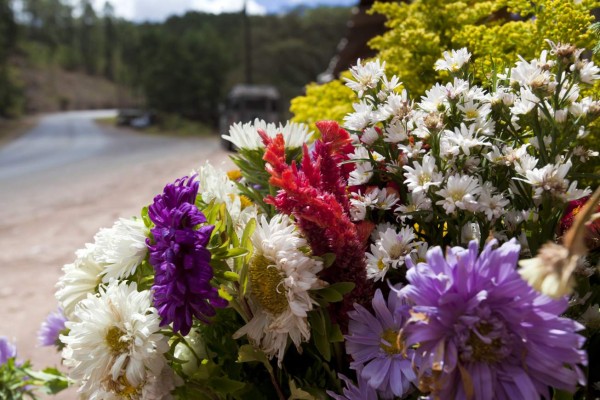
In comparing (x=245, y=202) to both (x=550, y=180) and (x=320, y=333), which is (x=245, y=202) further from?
(x=550, y=180)

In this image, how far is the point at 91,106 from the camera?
5597cm

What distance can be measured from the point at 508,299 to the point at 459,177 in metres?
0.18

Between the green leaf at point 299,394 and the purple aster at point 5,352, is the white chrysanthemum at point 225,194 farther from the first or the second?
the purple aster at point 5,352

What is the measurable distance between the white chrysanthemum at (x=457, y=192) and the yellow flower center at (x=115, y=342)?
0.42 metres

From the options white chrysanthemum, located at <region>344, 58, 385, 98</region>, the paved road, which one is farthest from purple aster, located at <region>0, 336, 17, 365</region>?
white chrysanthemum, located at <region>344, 58, 385, 98</region>

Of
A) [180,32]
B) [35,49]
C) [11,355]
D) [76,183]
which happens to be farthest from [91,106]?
[11,355]

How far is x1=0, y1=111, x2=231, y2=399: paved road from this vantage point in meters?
2.68

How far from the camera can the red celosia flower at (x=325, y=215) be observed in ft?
2.27

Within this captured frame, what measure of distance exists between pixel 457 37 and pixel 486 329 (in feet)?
2.14

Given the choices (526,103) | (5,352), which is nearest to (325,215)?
(526,103)

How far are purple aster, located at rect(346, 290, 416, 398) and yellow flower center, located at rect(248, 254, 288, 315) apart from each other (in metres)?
0.09

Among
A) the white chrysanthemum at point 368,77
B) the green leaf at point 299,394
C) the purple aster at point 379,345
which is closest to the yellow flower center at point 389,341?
the purple aster at point 379,345

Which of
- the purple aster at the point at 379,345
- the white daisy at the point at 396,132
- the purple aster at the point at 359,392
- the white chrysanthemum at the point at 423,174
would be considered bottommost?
the purple aster at the point at 359,392

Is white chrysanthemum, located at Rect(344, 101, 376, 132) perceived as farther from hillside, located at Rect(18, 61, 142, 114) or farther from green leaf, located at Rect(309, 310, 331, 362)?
hillside, located at Rect(18, 61, 142, 114)
